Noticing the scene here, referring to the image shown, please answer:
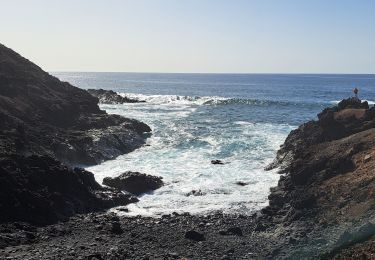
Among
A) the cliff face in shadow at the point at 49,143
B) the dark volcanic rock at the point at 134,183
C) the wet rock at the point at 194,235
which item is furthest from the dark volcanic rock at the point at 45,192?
the wet rock at the point at 194,235

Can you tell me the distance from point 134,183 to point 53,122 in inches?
Result: 793

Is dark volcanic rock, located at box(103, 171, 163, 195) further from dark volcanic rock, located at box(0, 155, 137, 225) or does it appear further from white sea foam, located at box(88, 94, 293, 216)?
dark volcanic rock, located at box(0, 155, 137, 225)

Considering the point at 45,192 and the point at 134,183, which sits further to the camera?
the point at 134,183

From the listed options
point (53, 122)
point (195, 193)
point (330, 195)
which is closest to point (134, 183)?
point (195, 193)

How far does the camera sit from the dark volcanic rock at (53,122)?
128 feet

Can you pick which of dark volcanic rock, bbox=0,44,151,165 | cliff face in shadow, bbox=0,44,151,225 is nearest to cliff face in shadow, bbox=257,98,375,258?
cliff face in shadow, bbox=0,44,151,225

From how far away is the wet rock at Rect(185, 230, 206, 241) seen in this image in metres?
24.0

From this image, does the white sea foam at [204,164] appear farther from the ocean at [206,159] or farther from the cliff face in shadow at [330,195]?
the cliff face in shadow at [330,195]

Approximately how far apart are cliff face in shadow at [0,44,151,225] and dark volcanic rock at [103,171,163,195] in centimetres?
198

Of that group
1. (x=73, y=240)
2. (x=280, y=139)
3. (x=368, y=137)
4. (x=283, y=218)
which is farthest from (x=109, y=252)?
(x=280, y=139)

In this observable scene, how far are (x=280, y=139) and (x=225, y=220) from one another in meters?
27.3

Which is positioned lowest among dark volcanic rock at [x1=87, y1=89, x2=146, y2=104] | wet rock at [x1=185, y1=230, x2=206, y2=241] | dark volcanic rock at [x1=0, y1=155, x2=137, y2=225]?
wet rock at [x1=185, y1=230, x2=206, y2=241]

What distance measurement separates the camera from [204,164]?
135 ft

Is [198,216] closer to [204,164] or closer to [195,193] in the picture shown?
[195,193]
